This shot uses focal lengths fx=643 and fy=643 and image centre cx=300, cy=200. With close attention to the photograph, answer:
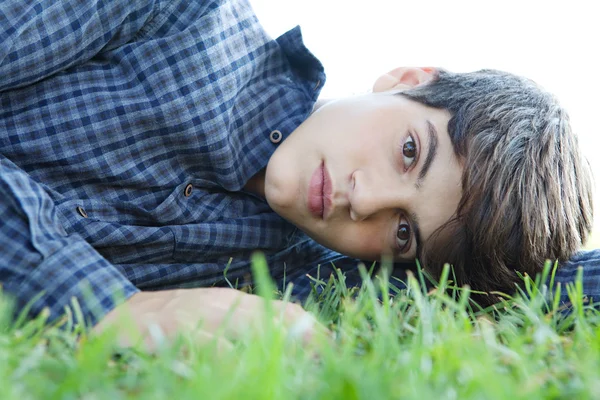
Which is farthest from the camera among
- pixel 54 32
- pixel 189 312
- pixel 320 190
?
pixel 320 190

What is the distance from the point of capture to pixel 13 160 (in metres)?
1.27

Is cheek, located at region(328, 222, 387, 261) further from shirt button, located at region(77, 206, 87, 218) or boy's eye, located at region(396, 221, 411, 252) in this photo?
shirt button, located at region(77, 206, 87, 218)

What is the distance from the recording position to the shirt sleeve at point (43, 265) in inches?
34.5

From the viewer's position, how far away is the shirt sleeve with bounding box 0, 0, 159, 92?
1190mm

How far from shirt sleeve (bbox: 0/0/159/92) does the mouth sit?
1.66 ft

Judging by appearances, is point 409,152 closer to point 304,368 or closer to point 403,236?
point 403,236

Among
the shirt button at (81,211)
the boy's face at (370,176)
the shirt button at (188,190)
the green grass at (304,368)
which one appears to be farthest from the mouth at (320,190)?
the green grass at (304,368)

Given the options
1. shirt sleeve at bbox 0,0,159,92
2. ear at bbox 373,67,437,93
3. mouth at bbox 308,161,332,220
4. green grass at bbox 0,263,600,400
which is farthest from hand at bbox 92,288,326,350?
ear at bbox 373,67,437,93

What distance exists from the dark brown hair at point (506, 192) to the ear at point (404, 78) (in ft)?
0.43

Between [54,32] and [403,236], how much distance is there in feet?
2.72

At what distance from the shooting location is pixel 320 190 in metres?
1.37

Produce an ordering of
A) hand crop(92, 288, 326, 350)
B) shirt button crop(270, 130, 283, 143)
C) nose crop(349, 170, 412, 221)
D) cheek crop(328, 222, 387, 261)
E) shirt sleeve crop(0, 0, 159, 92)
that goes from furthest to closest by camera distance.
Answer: shirt button crop(270, 130, 283, 143), cheek crop(328, 222, 387, 261), nose crop(349, 170, 412, 221), shirt sleeve crop(0, 0, 159, 92), hand crop(92, 288, 326, 350)

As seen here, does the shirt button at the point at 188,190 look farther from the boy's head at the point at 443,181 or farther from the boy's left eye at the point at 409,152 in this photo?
the boy's left eye at the point at 409,152

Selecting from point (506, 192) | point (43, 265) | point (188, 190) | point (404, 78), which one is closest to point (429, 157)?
point (506, 192)
